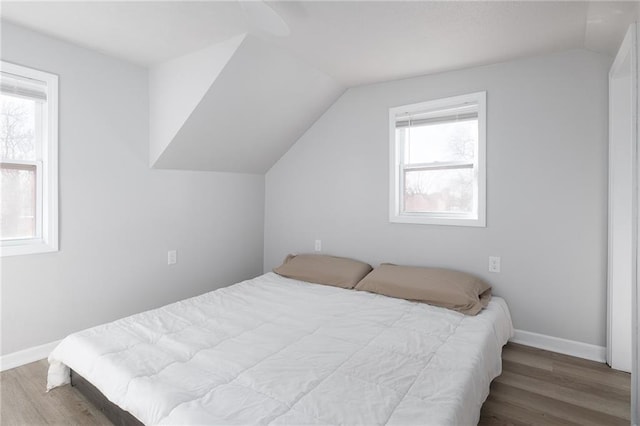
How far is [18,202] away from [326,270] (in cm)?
239

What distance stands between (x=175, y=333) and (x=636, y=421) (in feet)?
7.84

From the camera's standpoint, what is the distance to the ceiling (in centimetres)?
203

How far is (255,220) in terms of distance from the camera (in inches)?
163

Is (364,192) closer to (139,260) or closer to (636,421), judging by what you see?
(139,260)

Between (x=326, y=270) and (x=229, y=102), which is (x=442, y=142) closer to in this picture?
(x=326, y=270)

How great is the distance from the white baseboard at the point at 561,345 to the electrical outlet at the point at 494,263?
502 mm

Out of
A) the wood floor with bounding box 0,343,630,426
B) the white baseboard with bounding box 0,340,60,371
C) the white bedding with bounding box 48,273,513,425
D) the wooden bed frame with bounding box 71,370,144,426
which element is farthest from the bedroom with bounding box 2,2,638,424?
the wooden bed frame with bounding box 71,370,144,426

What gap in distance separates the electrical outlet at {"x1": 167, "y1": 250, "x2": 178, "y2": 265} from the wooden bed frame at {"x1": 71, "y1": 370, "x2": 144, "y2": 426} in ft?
4.41

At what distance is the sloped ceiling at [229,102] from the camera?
A: 8.73ft

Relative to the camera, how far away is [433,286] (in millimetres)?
2592

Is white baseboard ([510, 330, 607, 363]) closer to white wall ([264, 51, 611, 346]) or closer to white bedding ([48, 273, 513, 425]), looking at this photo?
white wall ([264, 51, 611, 346])

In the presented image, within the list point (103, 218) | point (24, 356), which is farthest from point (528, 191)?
point (24, 356)

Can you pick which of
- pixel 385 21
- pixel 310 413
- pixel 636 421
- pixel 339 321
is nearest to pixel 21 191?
pixel 339 321

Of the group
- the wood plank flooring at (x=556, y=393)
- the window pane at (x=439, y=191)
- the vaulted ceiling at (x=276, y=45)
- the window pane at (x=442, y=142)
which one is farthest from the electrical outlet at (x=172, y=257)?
the wood plank flooring at (x=556, y=393)
